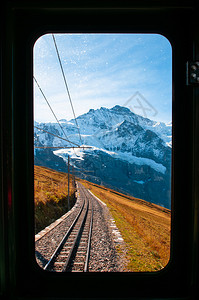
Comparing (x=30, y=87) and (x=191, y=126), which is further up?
(x=30, y=87)

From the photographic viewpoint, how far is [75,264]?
3146mm

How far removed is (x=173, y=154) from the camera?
1.37 m

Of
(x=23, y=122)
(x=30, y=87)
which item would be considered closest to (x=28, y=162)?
(x=23, y=122)

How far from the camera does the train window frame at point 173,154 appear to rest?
52.5 inches

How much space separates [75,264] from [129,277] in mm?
2199

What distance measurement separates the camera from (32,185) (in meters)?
1.39

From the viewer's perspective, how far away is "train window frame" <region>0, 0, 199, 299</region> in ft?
4.37
